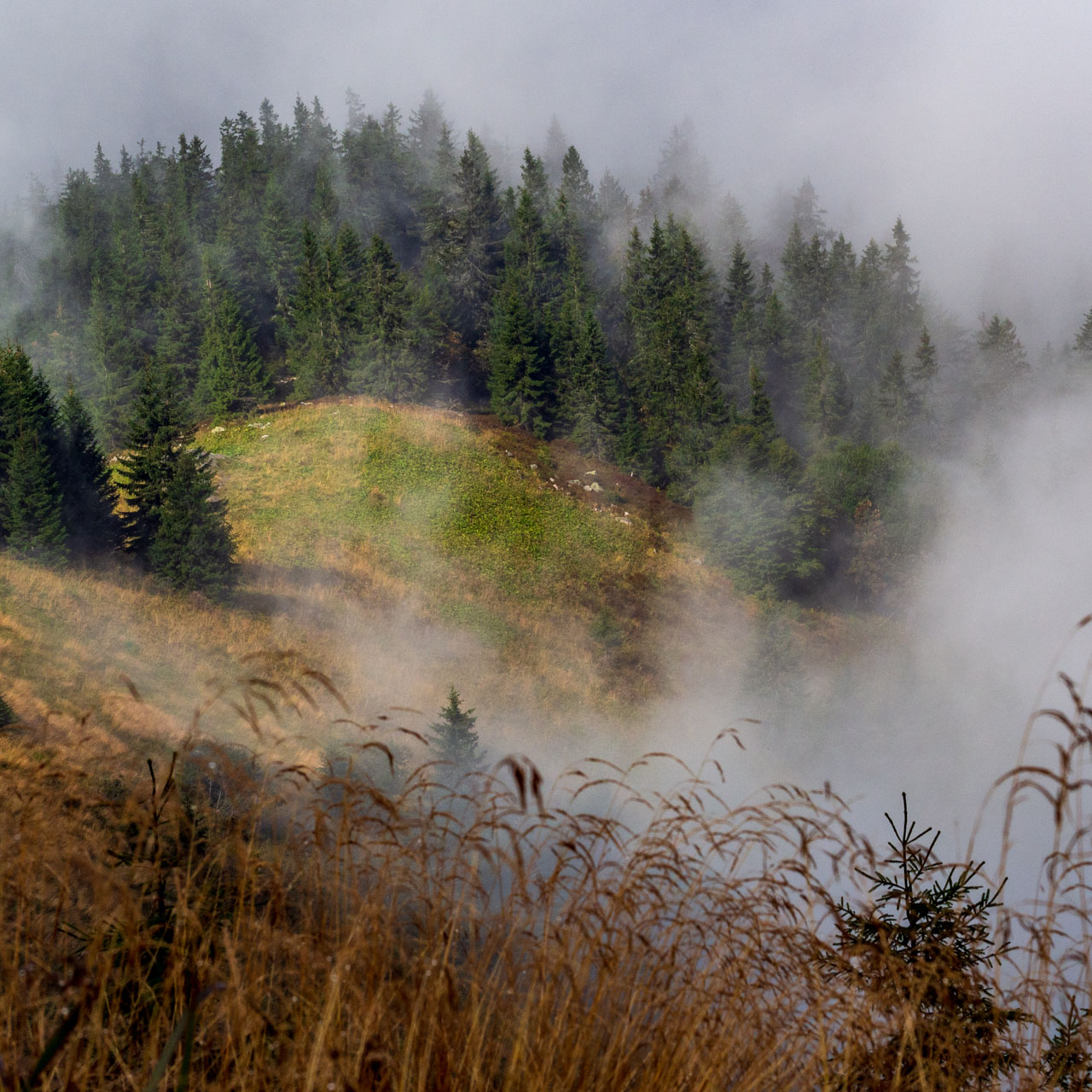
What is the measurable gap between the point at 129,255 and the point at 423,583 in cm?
3850

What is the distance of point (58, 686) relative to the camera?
11.1 m

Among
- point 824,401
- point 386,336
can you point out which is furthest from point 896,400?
point 386,336

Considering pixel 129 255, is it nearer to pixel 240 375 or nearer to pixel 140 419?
pixel 240 375

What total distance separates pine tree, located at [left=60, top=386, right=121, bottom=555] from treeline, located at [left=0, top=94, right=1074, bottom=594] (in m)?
1.46

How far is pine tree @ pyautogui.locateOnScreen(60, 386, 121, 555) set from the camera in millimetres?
21266

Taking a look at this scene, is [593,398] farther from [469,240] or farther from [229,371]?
[469,240]

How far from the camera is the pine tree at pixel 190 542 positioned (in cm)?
2088

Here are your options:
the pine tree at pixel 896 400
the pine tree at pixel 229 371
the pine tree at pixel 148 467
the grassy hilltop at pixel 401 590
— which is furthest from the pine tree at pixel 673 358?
the pine tree at pixel 148 467

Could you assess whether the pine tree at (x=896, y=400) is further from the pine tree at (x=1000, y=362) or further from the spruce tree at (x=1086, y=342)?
the spruce tree at (x=1086, y=342)

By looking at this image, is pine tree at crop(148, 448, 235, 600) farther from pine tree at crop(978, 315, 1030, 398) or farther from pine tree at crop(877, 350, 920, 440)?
pine tree at crop(978, 315, 1030, 398)

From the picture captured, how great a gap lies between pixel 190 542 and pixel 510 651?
35.2ft

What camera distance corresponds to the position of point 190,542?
68.5 feet

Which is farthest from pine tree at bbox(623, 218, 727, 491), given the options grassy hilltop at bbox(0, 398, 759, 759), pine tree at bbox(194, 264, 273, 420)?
pine tree at bbox(194, 264, 273, 420)

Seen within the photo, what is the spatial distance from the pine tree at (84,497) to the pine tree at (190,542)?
4.89ft
